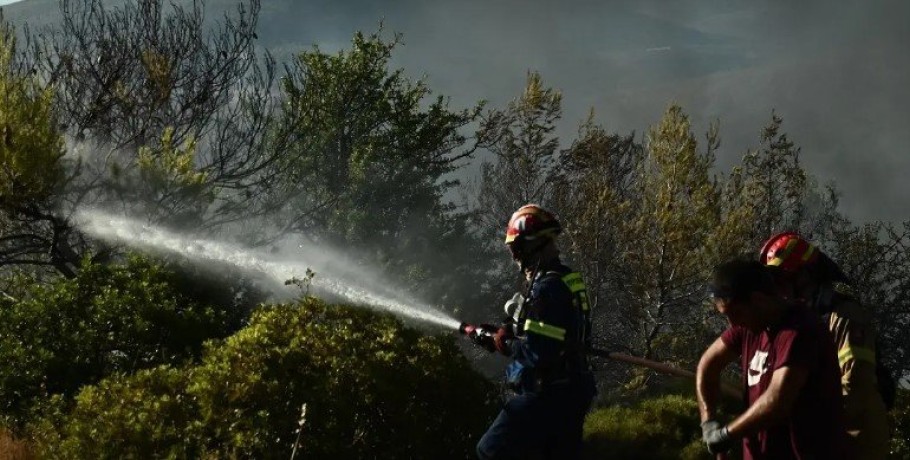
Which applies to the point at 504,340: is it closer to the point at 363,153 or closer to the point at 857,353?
the point at 857,353

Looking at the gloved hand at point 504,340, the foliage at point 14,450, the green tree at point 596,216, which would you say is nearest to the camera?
the gloved hand at point 504,340

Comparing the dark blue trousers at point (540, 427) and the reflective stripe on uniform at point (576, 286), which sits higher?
the reflective stripe on uniform at point (576, 286)

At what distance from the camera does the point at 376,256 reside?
2488 cm

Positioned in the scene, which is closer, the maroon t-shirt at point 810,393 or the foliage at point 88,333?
the maroon t-shirt at point 810,393

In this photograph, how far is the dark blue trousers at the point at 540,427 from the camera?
482 centimetres

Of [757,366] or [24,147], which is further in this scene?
[24,147]

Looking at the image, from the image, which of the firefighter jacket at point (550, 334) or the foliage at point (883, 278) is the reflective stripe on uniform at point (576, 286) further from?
the foliage at point (883, 278)

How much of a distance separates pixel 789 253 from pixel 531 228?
1296 mm

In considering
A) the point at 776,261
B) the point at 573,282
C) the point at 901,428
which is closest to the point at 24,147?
the point at 573,282

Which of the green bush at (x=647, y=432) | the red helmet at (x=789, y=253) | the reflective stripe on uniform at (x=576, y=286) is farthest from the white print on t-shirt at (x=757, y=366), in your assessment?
the green bush at (x=647, y=432)

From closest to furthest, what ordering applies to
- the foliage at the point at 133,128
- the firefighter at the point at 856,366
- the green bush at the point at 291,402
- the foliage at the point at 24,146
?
the firefighter at the point at 856,366 < the green bush at the point at 291,402 < the foliage at the point at 24,146 < the foliage at the point at 133,128

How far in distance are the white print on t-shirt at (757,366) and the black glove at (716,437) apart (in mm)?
207

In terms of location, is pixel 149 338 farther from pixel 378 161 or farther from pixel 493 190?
pixel 493 190

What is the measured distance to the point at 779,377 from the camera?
3322mm
